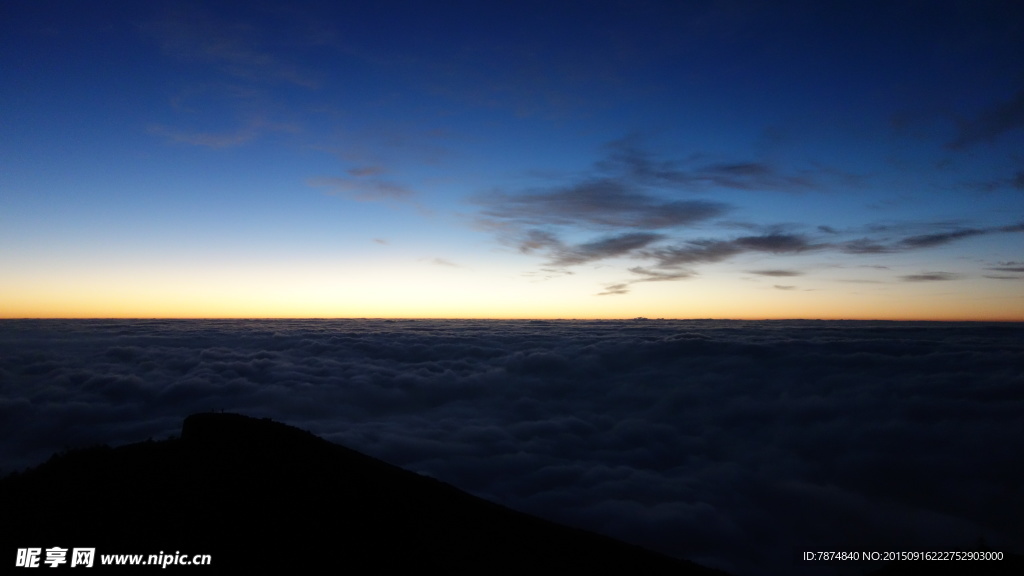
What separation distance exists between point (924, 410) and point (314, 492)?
4589cm

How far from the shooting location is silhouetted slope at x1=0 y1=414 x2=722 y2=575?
689 centimetres

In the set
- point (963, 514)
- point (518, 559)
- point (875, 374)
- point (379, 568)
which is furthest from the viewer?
point (875, 374)

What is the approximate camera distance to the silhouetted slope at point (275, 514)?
6.89m

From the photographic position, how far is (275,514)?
773 centimetres

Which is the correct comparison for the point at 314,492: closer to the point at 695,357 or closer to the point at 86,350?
the point at 695,357

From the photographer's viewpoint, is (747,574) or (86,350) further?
(86,350)

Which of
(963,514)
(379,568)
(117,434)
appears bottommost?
(963,514)

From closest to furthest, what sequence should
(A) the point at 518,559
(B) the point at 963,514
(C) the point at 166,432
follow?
(A) the point at 518,559, (B) the point at 963,514, (C) the point at 166,432

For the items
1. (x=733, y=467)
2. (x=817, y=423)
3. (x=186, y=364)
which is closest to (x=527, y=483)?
(x=733, y=467)

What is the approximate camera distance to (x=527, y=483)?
25516 millimetres

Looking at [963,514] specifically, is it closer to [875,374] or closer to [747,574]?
[747,574]

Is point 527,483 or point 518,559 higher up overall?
point 518,559

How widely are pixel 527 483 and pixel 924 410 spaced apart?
33.5m

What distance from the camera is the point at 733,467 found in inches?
1180
